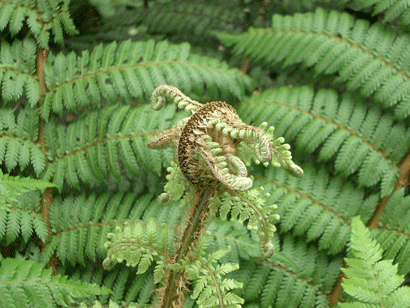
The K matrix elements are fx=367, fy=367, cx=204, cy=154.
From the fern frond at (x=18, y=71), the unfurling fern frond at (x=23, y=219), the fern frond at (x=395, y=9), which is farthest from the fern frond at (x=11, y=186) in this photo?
the fern frond at (x=395, y=9)

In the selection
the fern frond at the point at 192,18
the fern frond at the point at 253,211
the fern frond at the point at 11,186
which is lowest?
the fern frond at the point at 11,186

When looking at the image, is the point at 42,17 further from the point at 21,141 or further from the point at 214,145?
the point at 214,145

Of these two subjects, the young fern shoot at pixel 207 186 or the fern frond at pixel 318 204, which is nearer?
the young fern shoot at pixel 207 186

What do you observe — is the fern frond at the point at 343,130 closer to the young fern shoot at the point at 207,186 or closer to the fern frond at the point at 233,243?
the fern frond at the point at 233,243

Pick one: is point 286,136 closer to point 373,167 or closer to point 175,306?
point 373,167

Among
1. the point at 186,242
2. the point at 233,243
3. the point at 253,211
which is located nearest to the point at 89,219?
the point at 233,243

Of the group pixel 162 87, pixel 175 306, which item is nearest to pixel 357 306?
pixel 175 306
